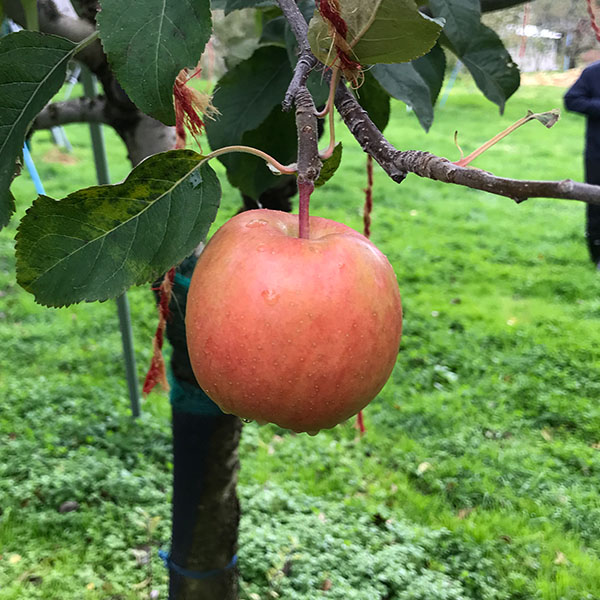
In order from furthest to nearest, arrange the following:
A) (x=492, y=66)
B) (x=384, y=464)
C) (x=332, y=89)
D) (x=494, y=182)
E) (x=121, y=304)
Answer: (x=384, y=464), (x=121, y=304), (x=492, y=66), (x=332, y=89), (x=494, y=182)

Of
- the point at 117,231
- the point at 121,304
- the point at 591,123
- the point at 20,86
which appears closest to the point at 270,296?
the point at 117,231

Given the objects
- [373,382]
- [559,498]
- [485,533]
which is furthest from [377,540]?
[373,382]

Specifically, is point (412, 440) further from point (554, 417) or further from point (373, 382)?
point (373, 382)

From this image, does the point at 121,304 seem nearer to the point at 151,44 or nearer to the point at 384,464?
the point at 384,464

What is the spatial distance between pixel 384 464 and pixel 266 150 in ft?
5.51

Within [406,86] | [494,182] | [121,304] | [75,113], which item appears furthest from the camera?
[121,304]

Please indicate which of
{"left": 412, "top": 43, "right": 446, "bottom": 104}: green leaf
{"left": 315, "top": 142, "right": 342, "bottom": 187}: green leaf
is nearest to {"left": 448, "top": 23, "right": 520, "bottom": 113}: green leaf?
{"left": 412, "top": 43, "right": 446, "bottom": 104}: green leaf

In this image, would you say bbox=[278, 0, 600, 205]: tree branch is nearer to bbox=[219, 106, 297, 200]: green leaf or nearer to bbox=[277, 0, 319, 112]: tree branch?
bbox=[277, 0, 319, 112]: tree branch

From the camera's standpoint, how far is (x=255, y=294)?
446 mm

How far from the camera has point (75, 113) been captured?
4.09 ft

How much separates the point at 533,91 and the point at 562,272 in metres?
4.19

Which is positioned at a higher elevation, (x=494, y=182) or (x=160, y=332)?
(x=494, y=182)

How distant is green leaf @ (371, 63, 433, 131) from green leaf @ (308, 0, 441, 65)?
0.29 meters

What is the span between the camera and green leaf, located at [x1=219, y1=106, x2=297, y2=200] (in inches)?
36.3
